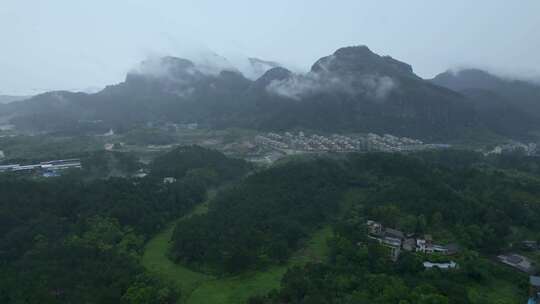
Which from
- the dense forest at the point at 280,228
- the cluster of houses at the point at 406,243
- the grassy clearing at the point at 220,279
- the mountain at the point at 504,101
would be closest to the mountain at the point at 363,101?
the mountain at the point at 504,101

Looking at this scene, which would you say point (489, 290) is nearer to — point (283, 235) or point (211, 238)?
point (283, 235)

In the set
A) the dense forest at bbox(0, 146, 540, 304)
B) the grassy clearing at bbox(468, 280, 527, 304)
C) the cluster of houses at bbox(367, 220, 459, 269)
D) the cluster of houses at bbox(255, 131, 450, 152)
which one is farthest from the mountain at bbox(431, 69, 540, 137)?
the grassy clearing at bbox(468, 280, 527, 304)

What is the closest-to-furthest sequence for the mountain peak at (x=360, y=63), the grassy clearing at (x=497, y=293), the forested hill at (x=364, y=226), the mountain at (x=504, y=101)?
the grassy clearing at (x=497, y=293) → the forested hill at (x=364, y=226) → the mountain at (x=504, y=101) → the mountain peak at (x=360, y=63)

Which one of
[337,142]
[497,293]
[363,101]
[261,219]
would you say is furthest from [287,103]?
[497,293]

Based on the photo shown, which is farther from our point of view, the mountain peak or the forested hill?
the mountain peak

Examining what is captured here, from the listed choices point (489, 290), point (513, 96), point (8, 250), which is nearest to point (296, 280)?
point (489, 290)

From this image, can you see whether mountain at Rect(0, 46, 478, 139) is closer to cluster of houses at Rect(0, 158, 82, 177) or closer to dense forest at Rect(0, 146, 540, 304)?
cluster of houses at Rect(0, 158, 82, 177)

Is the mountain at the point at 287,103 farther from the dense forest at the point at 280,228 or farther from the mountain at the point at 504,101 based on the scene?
the dense forest at the point at 280,228
